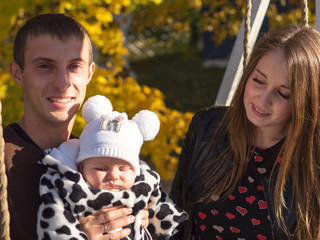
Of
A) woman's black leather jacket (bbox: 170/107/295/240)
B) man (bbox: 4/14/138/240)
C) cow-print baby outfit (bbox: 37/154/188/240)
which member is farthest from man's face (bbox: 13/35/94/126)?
woman's black leather jacket (bbox: 170/107/295/240)

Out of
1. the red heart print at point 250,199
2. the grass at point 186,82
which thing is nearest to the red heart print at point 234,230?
the red heart print at point 250,199

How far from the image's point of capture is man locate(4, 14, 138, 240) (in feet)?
5.90

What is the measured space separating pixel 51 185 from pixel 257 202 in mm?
887

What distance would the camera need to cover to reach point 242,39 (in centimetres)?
256

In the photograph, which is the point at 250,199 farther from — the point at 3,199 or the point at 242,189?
the point at 3,199

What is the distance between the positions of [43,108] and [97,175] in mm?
375

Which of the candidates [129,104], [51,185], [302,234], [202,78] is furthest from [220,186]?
[202,78]

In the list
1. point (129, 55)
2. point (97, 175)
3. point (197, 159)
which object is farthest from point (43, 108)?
point (129, 55)

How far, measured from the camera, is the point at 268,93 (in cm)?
193

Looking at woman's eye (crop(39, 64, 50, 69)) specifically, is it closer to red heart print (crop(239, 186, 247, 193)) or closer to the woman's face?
the woman's face

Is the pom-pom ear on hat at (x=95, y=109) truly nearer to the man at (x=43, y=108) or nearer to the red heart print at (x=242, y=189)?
the man at (x=43, y=108)

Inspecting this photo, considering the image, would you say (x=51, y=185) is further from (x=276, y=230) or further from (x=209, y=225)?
(x=276, y=230)

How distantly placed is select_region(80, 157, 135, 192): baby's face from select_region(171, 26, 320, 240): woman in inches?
20.8

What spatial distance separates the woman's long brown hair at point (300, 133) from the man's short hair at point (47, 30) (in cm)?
76
